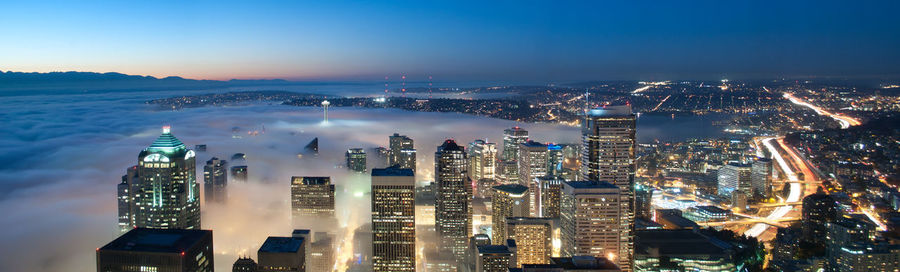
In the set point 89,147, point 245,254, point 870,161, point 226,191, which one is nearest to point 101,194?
point 89,147

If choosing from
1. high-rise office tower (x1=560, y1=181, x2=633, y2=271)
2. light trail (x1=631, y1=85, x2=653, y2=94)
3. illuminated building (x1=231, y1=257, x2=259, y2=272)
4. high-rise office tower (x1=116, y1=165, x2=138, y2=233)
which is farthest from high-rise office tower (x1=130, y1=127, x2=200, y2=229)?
light trail (x1=631, y1=85, x2=653, y2=94)

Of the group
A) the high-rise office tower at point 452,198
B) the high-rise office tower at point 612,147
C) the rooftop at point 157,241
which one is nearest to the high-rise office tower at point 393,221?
the high-rise office tower at point 452,198

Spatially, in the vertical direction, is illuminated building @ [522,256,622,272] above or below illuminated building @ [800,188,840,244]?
above

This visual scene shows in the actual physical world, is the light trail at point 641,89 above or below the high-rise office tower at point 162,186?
above

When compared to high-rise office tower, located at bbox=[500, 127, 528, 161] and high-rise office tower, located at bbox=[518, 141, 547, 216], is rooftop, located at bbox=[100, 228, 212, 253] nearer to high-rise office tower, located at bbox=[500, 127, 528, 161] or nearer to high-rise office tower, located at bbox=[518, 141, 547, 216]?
high-rise office tower, located at bbox=[518, 141, 547, 216]

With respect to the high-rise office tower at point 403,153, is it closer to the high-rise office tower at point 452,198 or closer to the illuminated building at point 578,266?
the high-rise office tower at point 452,198

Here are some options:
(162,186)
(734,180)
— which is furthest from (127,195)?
(734,180)
